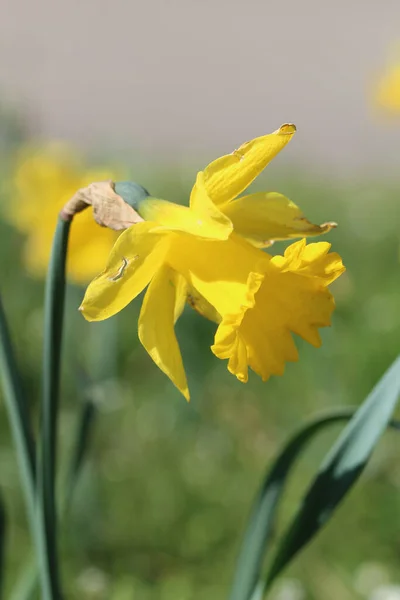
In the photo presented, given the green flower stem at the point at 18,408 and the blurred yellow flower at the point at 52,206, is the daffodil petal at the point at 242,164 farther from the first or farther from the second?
the blurred yellow flower at the point at 52,206

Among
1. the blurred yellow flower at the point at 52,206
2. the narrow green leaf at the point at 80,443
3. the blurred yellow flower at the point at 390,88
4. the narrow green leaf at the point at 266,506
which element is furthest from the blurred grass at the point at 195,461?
the blurred yellow flower at the point at 390,88

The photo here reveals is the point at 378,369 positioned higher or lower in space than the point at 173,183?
higher

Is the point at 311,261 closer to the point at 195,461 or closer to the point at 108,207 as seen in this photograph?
the point at 108,207

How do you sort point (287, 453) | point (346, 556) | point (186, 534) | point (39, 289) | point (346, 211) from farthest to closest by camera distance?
point (346, 211) → point (39, 289) → point (186, 534) → point (346, 556) → point (287, 453)

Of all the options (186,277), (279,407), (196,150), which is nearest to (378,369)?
(279,407)

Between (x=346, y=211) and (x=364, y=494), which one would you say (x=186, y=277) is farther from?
(x=346, y=211)

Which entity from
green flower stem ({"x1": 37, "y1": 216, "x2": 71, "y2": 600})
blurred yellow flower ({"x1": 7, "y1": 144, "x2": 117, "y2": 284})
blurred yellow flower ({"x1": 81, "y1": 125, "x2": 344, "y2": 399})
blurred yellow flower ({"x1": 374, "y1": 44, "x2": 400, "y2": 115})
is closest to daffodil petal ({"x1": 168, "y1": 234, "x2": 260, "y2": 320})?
blurred yellow flower ({"x1": 81, "y1": 125, "x2": 344, "y2": 399})

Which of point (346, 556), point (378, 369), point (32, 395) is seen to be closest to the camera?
point (346, 556)
